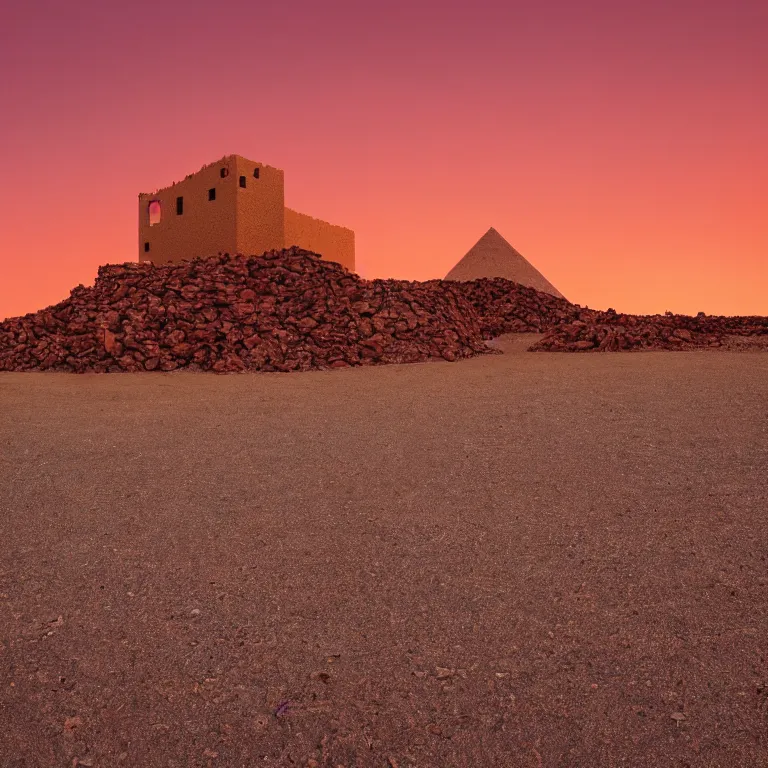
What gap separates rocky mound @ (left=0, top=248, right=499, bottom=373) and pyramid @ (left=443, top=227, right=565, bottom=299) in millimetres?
19686

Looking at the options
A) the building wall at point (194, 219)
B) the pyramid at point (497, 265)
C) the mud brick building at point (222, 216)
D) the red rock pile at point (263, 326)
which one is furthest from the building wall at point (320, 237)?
the pyramid at point (497, 265)

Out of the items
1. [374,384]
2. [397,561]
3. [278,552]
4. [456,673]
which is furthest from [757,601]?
[374,384]

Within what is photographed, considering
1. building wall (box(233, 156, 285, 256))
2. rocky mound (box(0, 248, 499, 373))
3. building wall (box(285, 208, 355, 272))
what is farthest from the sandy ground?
building wall (box(285, 208, 355, 272))

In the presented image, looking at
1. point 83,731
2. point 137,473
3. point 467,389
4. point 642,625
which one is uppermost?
point 467,389

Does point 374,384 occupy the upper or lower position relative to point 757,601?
upper

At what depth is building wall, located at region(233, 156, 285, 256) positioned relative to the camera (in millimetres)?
17156

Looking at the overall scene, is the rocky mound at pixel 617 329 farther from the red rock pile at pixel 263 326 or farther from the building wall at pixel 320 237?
the building wall at pixel 320 237

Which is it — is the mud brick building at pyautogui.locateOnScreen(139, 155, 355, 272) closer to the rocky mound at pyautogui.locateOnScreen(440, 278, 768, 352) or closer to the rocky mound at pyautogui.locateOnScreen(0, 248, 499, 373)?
the rocky mound at pyautogui.locateOnScreen(0, 248, 499, 373)

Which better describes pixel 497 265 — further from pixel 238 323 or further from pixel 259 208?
pixel 238 323

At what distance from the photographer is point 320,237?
21250 mm

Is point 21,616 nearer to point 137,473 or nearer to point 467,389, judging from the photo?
point 137,473

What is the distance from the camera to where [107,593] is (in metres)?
2.68

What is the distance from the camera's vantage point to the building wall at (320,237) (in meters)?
19.4

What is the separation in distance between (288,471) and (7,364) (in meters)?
11.4
